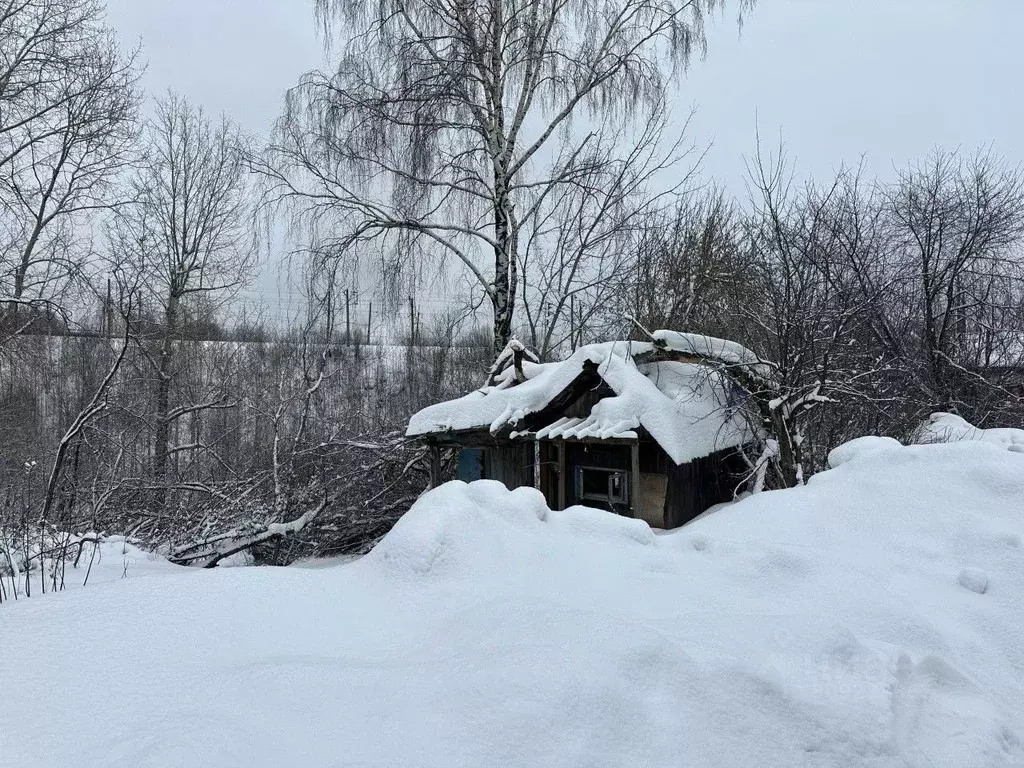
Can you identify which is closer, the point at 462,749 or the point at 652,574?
the point at 462,749

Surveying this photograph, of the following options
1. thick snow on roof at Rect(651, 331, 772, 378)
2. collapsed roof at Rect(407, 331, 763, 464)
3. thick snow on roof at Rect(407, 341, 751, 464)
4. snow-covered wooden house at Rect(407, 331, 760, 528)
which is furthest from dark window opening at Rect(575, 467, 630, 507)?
thick snow on roof at Rect(651, 331, 772, 378)

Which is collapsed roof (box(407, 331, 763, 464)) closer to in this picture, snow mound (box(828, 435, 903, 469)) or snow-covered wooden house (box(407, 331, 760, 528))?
snow-covered wooden house (box(407, 331, 760, 528))

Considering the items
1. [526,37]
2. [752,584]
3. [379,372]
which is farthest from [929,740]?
[379,372]

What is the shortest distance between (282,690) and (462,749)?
71 centimetres

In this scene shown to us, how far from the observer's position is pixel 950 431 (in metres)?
7.53

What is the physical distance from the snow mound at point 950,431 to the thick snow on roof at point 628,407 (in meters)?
2.27

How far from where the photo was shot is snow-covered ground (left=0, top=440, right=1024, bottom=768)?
1.77m

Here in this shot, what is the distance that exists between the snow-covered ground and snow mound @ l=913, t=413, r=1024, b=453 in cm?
333

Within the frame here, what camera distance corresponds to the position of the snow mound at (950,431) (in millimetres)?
6328

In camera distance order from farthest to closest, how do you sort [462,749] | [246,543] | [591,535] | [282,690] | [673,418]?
[246,543] → [673,418] → [591,535] → [282,690] → [462,749]

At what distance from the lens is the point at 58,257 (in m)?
10.4

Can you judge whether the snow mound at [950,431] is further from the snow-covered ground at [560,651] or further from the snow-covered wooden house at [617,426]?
the snow-covered ground at [560,651]

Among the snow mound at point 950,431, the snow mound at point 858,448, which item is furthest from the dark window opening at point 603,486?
the snow mound at point 858,448

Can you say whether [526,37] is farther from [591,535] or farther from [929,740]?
[929,740]
